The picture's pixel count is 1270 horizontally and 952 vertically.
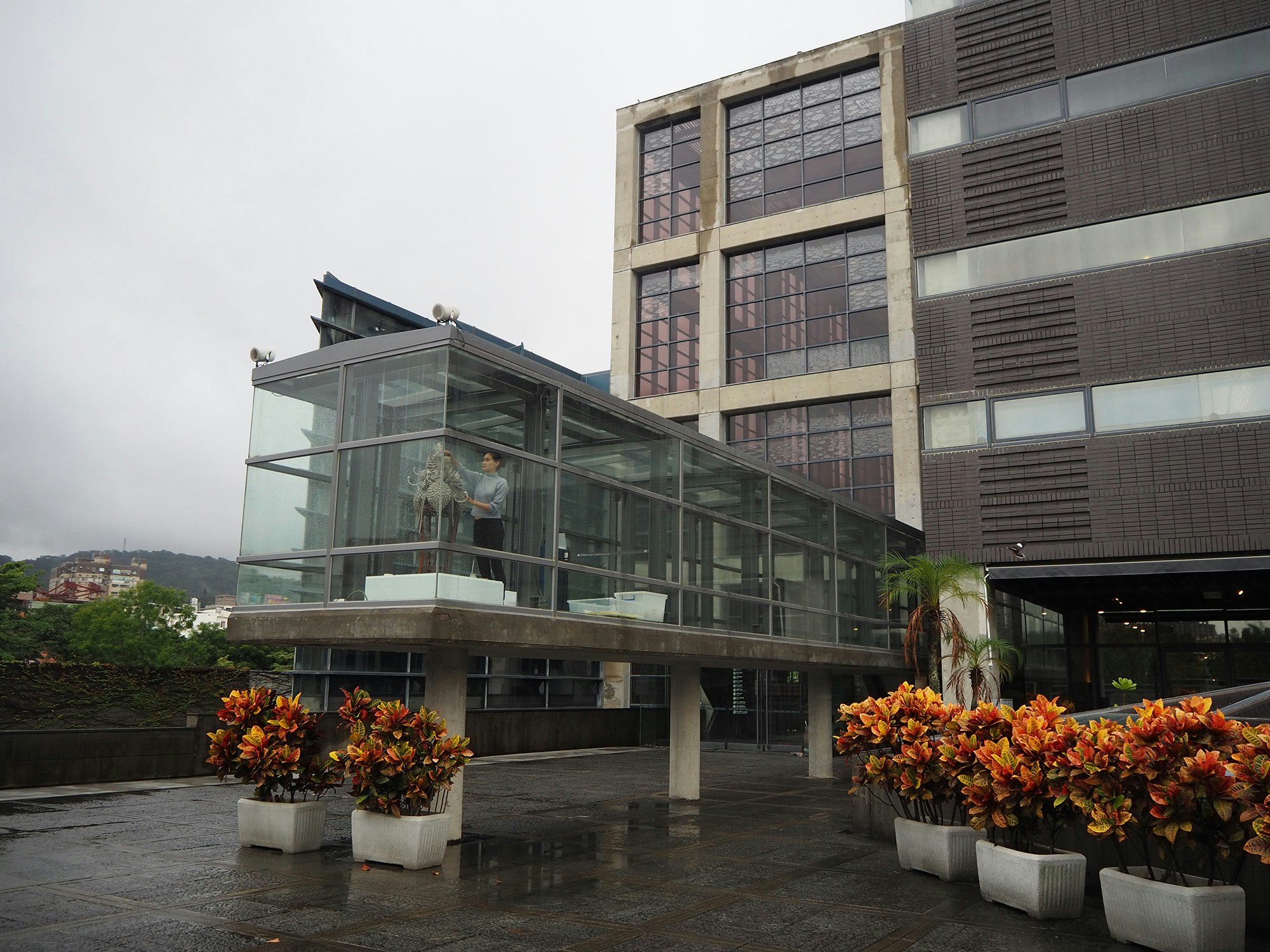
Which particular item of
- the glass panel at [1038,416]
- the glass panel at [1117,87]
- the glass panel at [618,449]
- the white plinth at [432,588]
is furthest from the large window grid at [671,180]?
the white plinth at [432,588]

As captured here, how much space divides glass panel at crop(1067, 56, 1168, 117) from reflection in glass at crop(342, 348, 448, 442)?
18.1 metres

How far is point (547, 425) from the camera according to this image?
12.7 metres

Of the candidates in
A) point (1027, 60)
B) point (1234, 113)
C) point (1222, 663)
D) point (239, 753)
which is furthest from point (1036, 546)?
point (239, 753)

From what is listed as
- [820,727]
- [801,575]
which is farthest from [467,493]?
[820,727]

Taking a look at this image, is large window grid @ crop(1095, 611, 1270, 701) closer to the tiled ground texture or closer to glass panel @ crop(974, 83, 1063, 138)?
Answer: glass panel @ crop(974, 83, 1063, 138)

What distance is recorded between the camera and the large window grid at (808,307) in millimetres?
30922

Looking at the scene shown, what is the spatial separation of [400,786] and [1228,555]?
16704 millimetres

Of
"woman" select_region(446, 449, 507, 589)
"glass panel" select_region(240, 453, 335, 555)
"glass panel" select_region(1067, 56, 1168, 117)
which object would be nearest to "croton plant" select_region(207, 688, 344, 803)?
"glass panel" select_region(240, 453, 335, 555)

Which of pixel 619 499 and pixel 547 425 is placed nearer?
pixel 547 425

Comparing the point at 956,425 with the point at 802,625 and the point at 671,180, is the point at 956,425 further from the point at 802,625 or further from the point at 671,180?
the point at 671,180

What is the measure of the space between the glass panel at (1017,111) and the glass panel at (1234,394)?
23.5ft

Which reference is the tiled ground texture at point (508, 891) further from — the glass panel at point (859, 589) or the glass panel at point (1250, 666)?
the glass panel at point (1250, 666)

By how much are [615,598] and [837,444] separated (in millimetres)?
18494

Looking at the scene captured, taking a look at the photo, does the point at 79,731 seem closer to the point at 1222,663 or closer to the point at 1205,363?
the point at 1205,363
